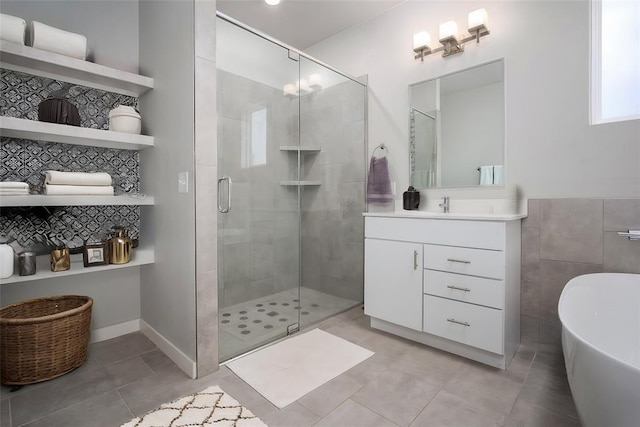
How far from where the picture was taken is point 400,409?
1514 mm

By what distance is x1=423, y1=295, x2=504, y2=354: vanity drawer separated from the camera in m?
1.83

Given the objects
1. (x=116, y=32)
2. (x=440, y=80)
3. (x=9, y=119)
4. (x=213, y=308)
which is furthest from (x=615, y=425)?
(x=116, y=32)

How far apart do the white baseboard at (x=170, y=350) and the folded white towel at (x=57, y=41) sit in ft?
6.12

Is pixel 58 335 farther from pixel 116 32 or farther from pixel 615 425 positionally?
pixel 615 425

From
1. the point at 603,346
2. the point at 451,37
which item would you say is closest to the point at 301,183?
the point at 451,37

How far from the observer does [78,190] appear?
1908mm

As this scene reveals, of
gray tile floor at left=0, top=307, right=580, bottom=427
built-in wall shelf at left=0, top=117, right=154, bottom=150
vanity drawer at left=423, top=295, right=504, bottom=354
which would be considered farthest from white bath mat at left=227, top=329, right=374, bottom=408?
→ built-in wall shelf at left=0, top=117, right=154, bottom=150

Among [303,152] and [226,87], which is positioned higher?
[226,87]

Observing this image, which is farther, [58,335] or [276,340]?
[276,340]

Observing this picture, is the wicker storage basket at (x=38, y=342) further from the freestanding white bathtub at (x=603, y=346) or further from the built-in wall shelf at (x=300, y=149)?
the freestanding white bathtub at (x=603, y=346)

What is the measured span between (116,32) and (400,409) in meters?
3.02

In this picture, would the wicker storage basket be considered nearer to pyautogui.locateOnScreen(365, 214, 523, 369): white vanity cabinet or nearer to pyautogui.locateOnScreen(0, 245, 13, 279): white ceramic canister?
pyautogui.locateOnScreen(0, 245, 13, 279): white ceramic canister

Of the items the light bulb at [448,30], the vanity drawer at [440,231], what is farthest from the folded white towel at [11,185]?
the light bulb at [448,30]

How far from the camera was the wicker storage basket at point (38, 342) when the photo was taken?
5.42ft
